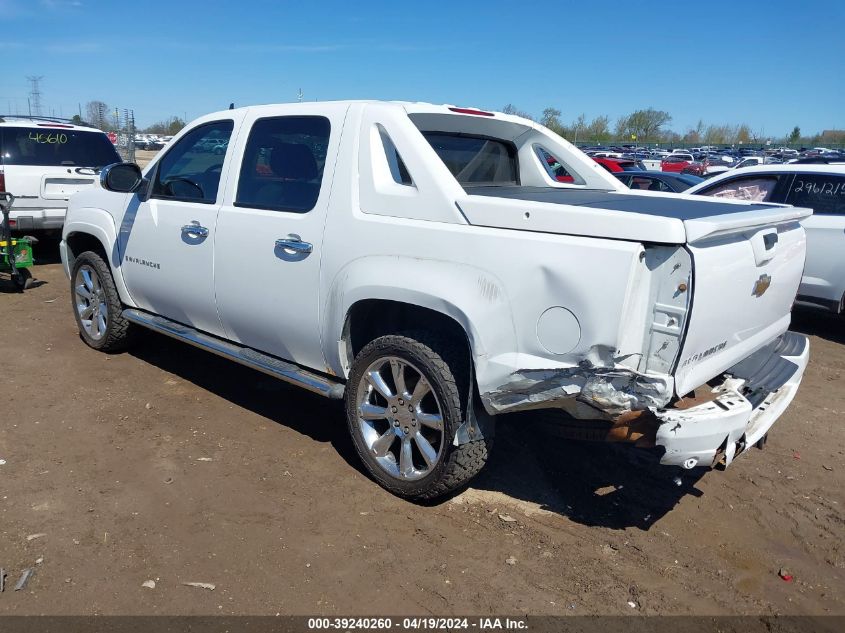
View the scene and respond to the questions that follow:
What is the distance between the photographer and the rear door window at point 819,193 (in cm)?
695

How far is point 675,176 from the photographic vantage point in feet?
36.3

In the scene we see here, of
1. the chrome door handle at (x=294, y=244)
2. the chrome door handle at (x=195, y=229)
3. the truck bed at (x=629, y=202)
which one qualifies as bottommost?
the chrome door handle at (x=195, y=229)

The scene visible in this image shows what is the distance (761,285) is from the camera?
330 centimetres

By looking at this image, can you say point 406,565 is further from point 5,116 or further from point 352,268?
point 5,116

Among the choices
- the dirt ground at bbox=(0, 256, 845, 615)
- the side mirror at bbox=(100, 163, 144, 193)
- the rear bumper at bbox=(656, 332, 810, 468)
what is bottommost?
the dirt ground at bbox=(0, 256, 845, 615)

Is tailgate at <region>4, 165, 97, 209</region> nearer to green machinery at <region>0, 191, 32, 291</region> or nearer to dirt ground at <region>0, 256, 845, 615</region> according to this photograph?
green machinery at <region>0, 191, 32, 291</region>

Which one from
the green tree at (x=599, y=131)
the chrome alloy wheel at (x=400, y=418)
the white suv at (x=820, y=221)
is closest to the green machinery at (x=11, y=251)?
the chrome alloy wheel at (x=400, y=418)

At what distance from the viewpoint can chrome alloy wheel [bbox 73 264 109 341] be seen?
573cm

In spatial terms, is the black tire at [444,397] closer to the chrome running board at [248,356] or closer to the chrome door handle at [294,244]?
the chrome running board at [248,356]

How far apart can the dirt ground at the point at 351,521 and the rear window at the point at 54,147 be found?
211 inches

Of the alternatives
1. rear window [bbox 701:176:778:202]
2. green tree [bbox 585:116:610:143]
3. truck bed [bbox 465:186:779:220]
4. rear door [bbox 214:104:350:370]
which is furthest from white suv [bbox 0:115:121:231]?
green tree [bbox 585:116:610:143]

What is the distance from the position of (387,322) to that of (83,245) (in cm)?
365

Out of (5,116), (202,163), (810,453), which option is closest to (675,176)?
(810,453)

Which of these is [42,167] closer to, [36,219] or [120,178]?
[36,219]
